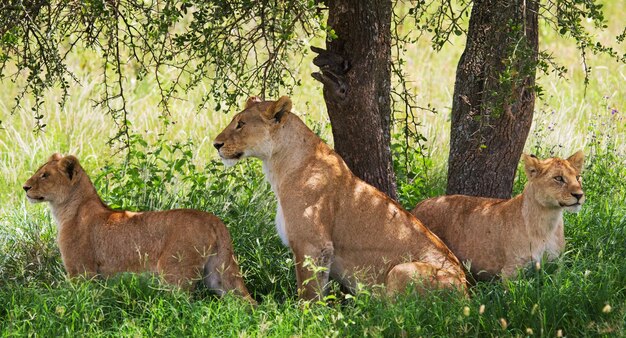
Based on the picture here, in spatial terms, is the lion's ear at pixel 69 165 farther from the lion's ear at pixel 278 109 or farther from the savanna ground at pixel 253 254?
the lion's ear at pixel 278 109

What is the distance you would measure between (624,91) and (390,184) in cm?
535

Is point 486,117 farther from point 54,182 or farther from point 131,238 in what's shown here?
point 54,182

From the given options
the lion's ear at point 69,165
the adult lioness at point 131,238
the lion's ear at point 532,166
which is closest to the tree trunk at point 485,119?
the lion's ear at point 532,166

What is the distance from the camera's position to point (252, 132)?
6.66 meters

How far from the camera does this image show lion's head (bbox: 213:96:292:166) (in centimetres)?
662

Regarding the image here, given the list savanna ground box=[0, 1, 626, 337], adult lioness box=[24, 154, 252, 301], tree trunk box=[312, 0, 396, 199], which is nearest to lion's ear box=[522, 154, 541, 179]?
savanna ground box=[0, 1, 626, 337]

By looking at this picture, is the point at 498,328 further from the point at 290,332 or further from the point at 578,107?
the point at 578,107

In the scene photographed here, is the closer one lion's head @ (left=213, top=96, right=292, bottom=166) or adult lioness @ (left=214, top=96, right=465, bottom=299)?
adult lioness @ (left=214, top=96, right=465, bottom=299)

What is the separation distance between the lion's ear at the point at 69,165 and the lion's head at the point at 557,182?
296cm

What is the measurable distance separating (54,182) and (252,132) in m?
1.36

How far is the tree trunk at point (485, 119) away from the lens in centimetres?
735

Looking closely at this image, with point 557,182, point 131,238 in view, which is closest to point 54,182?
point 131,238

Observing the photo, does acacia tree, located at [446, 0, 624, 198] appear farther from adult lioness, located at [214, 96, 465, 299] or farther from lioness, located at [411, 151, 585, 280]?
adult lioness, located at [214, 96, 465, 299]

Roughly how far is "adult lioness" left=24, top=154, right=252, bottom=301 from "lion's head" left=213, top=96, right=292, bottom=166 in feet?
1.43
